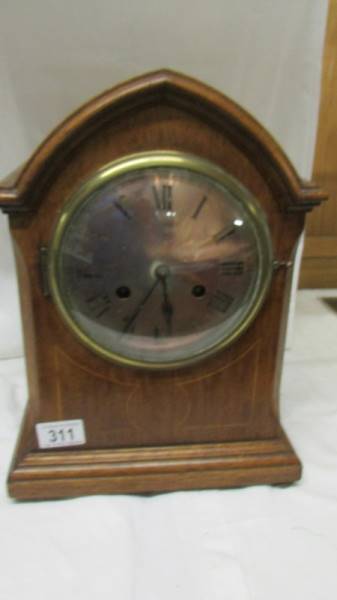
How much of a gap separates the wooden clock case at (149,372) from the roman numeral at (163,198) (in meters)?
0.05

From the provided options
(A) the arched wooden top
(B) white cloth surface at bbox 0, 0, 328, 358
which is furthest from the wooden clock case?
(B) white cloth surface at bbox 0, 0, 328, 358

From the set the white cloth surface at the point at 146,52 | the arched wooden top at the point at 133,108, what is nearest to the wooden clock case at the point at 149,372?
the arched wooden top at the point at 133,108

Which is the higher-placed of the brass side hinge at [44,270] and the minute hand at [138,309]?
the brass side hinge at [44,270]

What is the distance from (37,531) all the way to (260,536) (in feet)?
0.99

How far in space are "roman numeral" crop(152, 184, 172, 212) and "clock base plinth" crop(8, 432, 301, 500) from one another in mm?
357

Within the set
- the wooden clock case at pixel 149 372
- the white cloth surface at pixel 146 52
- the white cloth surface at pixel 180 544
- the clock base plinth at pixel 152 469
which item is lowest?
the white cloth surface at pixel 180 544

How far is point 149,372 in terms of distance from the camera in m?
0.73

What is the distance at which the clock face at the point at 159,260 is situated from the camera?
2.11 ft

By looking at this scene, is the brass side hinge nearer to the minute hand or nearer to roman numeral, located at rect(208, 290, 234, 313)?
the minute hand

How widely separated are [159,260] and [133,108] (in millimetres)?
186

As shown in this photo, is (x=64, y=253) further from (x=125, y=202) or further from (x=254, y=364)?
(x=254, y=364)

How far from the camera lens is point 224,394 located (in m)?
0.76

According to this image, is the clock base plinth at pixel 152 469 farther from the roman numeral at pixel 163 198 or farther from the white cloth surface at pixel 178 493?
the roman numeral at pixel 163 198

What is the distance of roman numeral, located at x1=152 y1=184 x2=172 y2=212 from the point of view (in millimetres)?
644
